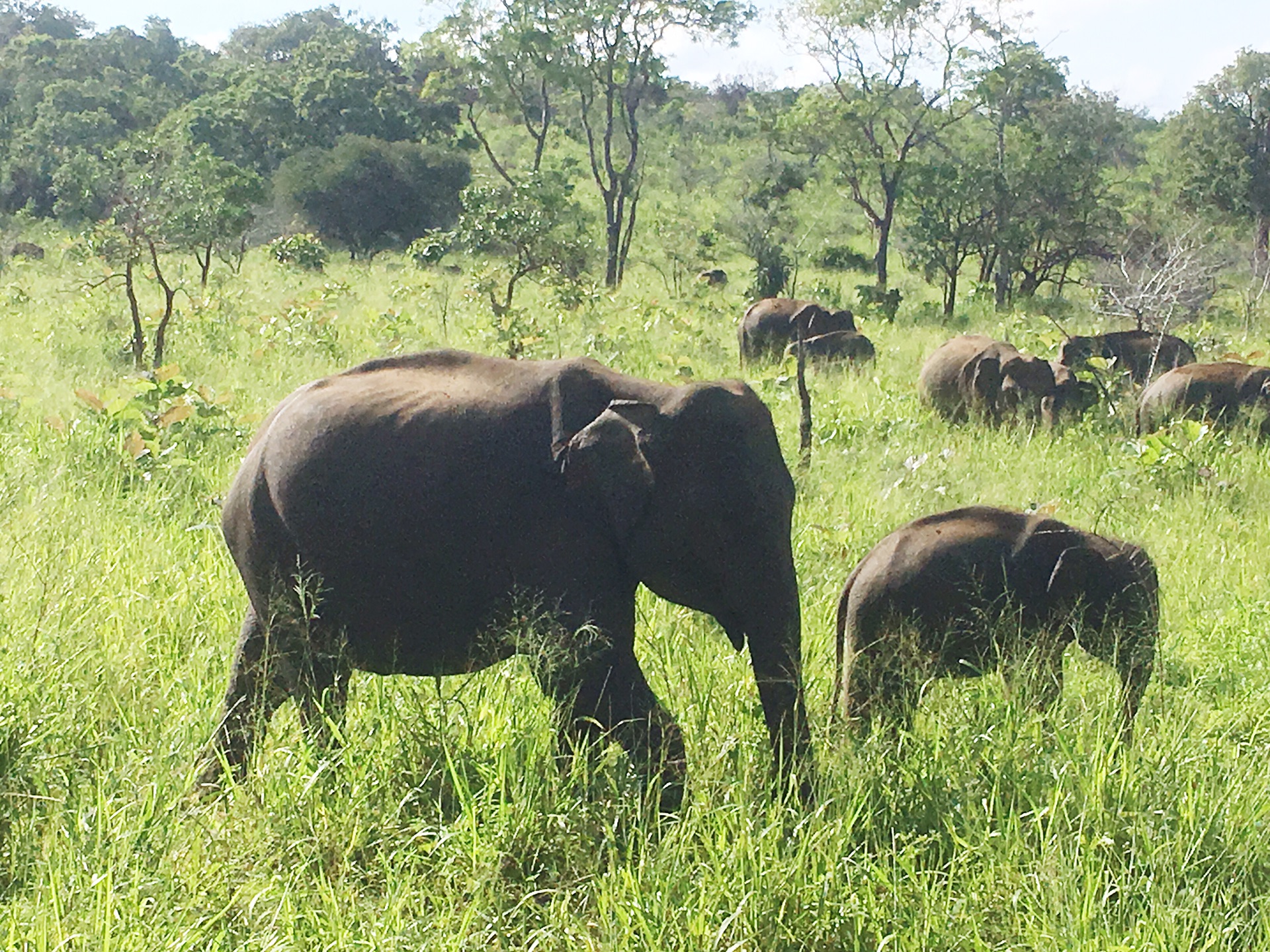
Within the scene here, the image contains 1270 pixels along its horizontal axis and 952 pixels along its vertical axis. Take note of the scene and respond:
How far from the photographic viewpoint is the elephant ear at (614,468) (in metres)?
3.01

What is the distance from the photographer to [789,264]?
76.7 ft

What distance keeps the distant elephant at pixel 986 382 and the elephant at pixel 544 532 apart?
24.5 ft

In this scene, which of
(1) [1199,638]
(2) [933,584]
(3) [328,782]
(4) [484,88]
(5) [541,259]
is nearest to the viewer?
(3) [328,782]

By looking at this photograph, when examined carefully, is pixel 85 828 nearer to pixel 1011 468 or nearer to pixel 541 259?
pixel 1011 468

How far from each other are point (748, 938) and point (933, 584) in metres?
1.69

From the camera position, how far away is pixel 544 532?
3137 mm

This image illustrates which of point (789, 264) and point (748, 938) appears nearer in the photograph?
point (748, 938)

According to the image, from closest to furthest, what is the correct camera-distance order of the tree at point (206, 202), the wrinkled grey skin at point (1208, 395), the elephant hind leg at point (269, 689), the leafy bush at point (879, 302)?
1. the elephant hind leg at point (269, 689)
2. the wrinkled grey skin at point (1208, 395)
3. the tree at point (206, 202)
4. the leafy bush at point (879, 302)

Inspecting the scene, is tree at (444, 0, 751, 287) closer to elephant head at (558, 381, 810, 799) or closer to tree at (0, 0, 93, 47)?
elephant head at (558, 381, 810, 799)

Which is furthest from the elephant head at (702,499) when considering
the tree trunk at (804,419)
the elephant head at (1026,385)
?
the elephant head at (1026,385)

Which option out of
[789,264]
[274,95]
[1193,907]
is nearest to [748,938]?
[1193,907]

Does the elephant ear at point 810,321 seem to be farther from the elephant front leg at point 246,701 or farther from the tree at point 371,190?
the tree at point 371,190

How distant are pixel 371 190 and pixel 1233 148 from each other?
65.0 ft

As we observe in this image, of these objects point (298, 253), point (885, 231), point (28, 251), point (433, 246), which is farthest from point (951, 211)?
point (28, 251)
